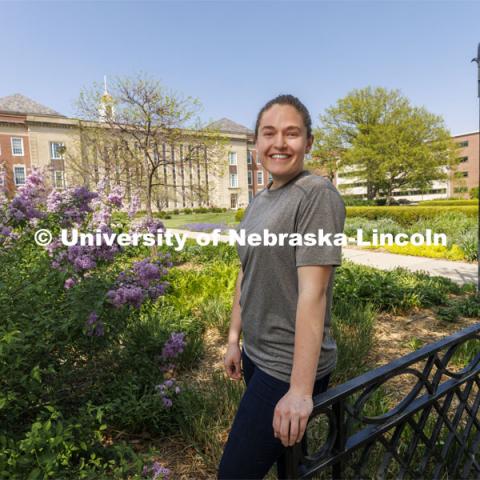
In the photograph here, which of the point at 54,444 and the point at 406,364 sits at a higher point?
the point at 406,364

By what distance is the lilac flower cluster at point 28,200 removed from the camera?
3295mm

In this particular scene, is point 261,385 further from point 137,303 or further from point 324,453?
point 137,303

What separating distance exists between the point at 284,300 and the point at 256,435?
0.49 metres

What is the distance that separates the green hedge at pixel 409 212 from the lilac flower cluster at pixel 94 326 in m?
15.1

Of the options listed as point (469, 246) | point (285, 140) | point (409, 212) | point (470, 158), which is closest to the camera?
point (285, 140)

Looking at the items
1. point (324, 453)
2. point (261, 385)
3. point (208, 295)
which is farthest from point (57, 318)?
point (208, 295)

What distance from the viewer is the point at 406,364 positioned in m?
1.43

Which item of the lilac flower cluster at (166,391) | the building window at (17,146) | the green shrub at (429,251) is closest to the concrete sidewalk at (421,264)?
the green shrub at (429,251)

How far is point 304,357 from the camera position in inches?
46.1

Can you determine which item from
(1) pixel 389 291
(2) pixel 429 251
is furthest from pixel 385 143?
(1) pixel 389 291

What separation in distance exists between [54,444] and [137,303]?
3.09ft

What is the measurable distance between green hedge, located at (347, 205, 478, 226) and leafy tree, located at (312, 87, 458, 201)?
43.4 feet

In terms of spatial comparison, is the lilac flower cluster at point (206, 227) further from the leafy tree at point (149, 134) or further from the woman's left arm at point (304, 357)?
the woman's left arm at point (304, 357)

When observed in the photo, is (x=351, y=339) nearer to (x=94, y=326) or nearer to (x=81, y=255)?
(x=94, y=326)
